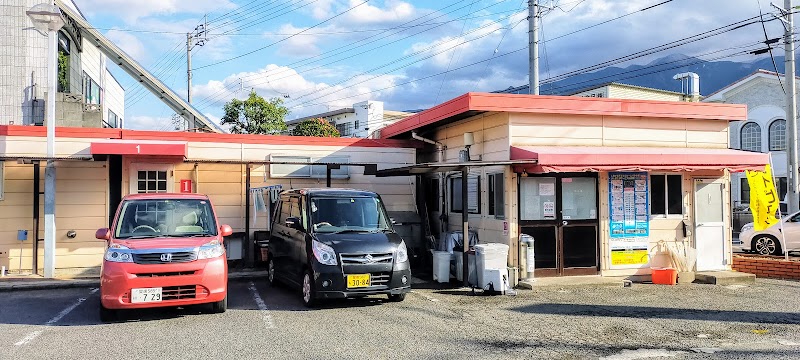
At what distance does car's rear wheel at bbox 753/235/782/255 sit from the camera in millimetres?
14789

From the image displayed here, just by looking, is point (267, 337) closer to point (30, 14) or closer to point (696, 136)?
point (30, 14)

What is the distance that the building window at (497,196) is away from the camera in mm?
10688

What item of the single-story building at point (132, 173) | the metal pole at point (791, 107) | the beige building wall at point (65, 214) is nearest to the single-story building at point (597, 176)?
the single-story building at point (132, 173)

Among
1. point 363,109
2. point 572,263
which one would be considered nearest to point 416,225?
point 572,263

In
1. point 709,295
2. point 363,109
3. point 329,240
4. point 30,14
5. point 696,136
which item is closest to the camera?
point 329,240

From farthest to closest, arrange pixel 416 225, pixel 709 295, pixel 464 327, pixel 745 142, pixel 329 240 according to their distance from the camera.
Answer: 1. pixel 745 142
2. pixel 416 225
3. pixel 709 295
4. pixel 329 240
5. pixel 464 327

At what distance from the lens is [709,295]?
9.45 m

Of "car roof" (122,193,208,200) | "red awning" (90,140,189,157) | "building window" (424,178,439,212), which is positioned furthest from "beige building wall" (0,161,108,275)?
"building window" (424,178,439,212)

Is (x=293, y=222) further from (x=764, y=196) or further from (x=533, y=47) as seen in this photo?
(x=533, y=47)

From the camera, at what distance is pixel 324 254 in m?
8.09

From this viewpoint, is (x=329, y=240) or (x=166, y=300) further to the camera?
(x=329, y=240)

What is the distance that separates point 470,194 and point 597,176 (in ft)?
8.60

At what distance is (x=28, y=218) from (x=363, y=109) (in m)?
38.0

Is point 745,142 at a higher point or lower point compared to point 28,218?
higher
